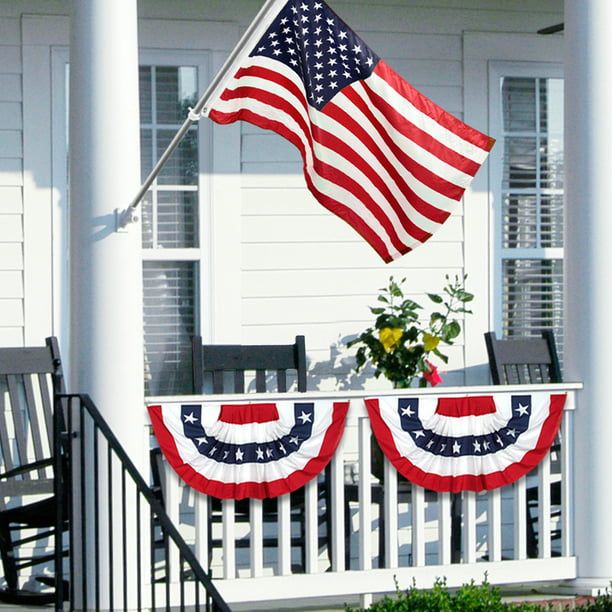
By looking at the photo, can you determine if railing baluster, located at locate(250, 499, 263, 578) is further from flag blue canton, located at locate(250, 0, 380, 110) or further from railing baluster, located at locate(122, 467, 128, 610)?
Result: flag blue canton, located at locate(250, 0, 380, 110)

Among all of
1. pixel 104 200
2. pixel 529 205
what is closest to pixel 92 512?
pixel 104 200

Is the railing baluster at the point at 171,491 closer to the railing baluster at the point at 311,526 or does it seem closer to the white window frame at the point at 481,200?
the railing baluster at the point at 311,526

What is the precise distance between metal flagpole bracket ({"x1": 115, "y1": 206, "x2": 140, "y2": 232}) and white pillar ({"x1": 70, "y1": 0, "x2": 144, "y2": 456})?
0.07ft

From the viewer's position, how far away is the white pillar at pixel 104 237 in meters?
5.57

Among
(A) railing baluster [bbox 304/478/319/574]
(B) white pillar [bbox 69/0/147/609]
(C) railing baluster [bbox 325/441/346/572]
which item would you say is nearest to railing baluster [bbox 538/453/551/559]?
(C) railing baluster [bbox 325/441/346/572]

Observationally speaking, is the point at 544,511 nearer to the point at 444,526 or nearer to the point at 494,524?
the point at 494,524

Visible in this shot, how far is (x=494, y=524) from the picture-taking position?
646 centimetres

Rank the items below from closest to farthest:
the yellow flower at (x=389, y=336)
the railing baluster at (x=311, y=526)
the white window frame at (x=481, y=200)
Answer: the railing baluster at (x=311, y=526) < the yellow flower at (x=389, y=336) < the white window frame at (x=481, y=200)

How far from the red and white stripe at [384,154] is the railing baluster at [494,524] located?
4.92 ft

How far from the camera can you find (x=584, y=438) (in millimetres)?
6566

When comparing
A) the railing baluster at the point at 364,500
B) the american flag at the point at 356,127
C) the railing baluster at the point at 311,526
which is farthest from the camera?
the railing baluster at the point at 364,500

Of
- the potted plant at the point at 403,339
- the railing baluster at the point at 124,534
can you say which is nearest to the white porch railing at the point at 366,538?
the railing baluster at the point at 124,534

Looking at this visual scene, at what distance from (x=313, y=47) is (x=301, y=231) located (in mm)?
2486

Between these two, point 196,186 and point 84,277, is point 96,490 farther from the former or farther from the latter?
point 196,186
